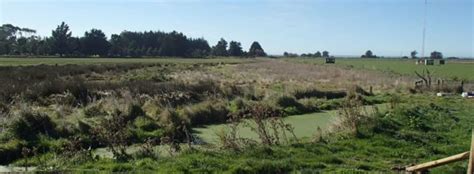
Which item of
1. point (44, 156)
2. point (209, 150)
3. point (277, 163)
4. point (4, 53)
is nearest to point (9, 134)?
point (44, 156)

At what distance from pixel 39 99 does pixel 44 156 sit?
11517 mm

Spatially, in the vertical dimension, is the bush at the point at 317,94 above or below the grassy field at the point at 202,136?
below

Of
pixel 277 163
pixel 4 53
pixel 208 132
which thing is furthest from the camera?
pixel 4 53

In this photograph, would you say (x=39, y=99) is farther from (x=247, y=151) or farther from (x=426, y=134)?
(x=426, y=134)

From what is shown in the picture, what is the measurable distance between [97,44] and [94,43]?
103cm

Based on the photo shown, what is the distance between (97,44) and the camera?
137 metres

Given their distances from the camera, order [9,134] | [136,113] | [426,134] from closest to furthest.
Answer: [9,134] → [426,134] → [136,113]

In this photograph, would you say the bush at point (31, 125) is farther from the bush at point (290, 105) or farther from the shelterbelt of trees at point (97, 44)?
the shelterbelt of trees at point (97, 44)

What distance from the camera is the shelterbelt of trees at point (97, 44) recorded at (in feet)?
442

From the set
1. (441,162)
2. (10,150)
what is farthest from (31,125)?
(441,162)

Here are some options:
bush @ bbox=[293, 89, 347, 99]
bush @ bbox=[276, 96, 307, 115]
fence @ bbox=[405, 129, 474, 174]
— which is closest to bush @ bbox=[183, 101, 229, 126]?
bush @ bbox=[276, 96, 307, 115]

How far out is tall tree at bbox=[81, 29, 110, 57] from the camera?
135750 millimetres

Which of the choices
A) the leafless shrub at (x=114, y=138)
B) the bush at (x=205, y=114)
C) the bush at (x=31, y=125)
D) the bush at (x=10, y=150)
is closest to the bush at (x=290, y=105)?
the bush at (x=205, y=114)

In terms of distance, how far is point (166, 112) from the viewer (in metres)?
18.6
